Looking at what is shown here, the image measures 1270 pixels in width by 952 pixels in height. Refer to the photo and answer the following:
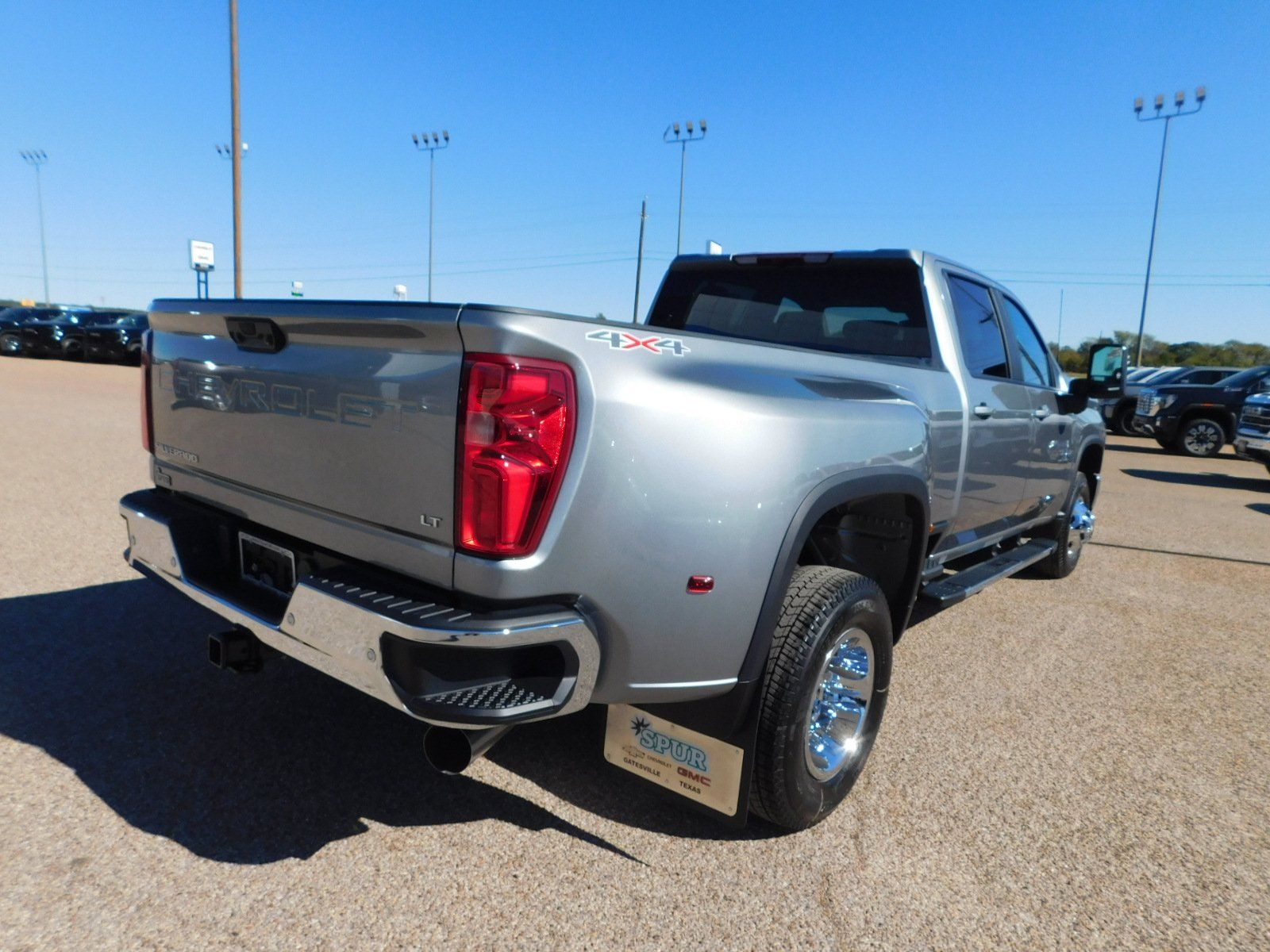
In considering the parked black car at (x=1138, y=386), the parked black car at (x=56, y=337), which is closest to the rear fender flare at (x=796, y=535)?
the parked black car at (x=1138, y=386)

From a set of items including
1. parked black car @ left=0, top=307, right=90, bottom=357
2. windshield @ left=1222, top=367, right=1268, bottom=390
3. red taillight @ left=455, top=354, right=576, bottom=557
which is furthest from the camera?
parked black car @ left=0, top=307, right=90, bottom=357

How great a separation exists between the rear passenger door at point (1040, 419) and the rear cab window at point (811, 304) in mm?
1047

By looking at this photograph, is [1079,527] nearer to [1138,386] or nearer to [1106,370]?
[1106,370]

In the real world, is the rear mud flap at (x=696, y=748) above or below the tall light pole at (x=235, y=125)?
below

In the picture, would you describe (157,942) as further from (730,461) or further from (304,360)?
(730,461)

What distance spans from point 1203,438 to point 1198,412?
62 centimetres

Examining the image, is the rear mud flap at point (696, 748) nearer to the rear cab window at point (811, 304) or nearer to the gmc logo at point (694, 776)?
the gmc logo at point (694, 776)

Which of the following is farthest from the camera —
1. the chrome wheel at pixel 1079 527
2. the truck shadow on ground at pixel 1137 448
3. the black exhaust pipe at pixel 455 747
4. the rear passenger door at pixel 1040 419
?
the truck shadow on ground at pixel 1137 448

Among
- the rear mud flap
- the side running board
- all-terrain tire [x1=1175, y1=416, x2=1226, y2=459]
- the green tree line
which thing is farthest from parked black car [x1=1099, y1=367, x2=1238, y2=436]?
the green tree line

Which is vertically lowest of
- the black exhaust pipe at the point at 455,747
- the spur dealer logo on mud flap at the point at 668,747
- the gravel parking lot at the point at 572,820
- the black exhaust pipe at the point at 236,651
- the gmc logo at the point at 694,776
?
the gravel parking lot at the point at 572,820

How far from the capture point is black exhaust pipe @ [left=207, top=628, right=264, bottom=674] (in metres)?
2.51

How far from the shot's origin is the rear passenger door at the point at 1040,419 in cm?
454

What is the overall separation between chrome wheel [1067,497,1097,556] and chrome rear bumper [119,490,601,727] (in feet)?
16.0

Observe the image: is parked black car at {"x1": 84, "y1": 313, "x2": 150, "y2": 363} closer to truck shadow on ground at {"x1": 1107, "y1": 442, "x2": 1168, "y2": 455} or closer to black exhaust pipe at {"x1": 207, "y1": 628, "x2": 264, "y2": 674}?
truck shadow on ground at {"x1": 1107, "y1": 442, "x2": 1168, "y2": 455}
